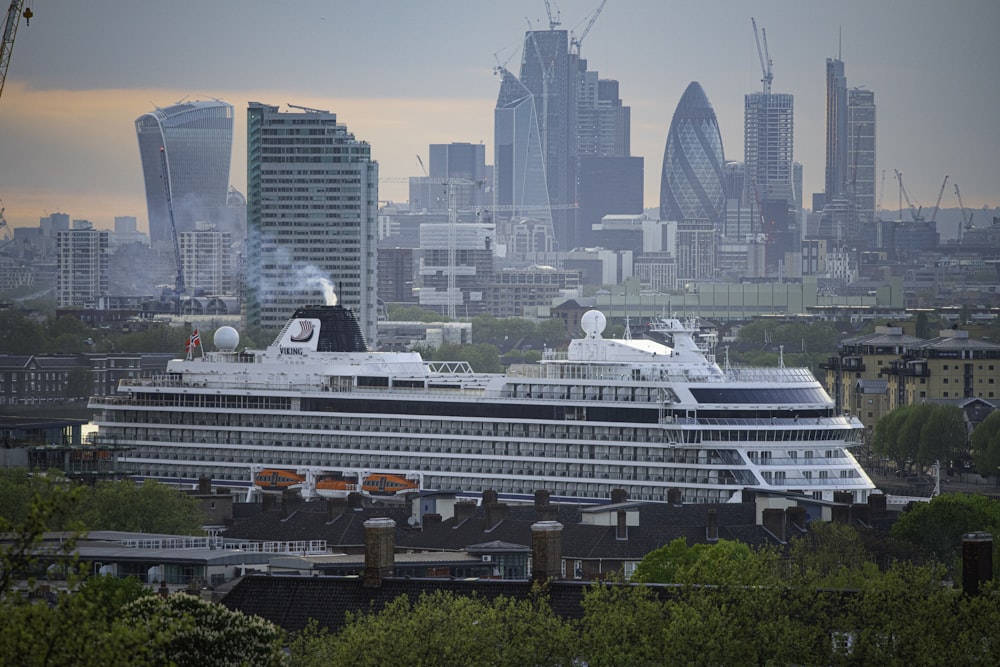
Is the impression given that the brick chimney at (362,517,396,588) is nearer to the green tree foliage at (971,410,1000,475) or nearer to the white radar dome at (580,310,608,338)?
the white radar dome at (580,310,608,338)

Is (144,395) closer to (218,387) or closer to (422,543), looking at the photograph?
(218,387)

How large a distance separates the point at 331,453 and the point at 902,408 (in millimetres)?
51839

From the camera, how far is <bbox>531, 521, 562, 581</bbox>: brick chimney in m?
53.7

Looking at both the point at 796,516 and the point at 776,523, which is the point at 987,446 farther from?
the point at 776,523

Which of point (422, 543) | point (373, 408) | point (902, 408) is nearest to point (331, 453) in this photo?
point (373, 408)

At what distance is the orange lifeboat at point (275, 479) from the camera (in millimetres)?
104438

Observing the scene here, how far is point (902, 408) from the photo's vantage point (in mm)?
146625

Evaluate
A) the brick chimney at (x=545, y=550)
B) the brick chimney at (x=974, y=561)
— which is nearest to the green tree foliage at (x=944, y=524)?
the brick chimney at (x=545, y=550)

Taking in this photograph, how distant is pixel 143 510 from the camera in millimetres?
79625

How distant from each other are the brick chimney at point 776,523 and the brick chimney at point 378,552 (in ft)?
81.4

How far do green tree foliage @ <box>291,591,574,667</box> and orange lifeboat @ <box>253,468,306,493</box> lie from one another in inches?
2203

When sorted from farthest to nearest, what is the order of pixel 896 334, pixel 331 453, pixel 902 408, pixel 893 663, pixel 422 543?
pixel 896 334, pixel 902 408, pixel 331 453, pixel 422 543, pixel 893 663

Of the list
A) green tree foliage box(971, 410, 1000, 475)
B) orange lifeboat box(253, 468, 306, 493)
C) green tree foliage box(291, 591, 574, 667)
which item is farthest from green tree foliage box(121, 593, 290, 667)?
green tree foliage box(971, 410, 1000, 475)

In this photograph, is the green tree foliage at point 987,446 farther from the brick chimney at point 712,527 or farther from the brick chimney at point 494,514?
the brick chimney at point 712,527
